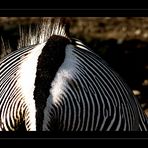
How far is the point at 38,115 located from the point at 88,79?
0.33 m

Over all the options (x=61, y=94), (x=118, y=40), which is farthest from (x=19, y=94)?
(x=118, y=40)

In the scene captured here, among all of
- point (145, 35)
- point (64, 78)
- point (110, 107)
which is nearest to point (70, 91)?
point (64, 78)

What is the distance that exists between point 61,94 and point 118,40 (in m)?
3.39

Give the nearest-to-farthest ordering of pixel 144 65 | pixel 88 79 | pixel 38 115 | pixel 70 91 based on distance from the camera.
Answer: pixel 38 115
pixel 70 91
pixel 88 79
pixel 144 65

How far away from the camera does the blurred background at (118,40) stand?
13.7 feet

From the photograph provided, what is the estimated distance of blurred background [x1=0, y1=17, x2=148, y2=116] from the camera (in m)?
4.18

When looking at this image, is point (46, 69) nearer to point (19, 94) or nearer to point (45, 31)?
point (19, 94)

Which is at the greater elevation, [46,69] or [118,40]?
[118,40]

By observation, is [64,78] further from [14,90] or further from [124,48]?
[124,48]

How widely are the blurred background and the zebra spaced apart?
1.73 m

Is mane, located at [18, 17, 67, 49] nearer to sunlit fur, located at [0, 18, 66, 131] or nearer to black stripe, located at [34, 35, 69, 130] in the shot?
sunlit fur, located at [0, 18, 66, 131]

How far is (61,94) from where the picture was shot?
5.47 ft

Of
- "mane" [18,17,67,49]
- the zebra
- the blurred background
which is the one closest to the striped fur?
the zebra
